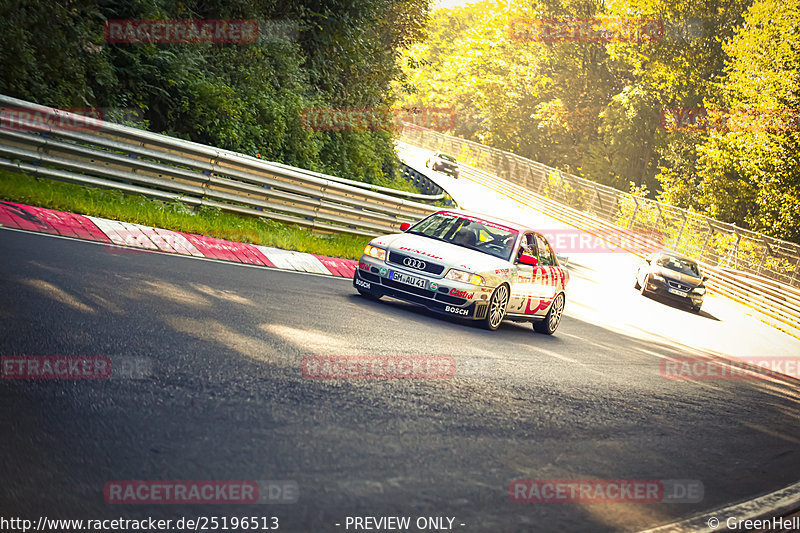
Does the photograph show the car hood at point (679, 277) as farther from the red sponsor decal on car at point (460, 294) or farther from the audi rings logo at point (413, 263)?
the audi rings logo at point (413, 263)

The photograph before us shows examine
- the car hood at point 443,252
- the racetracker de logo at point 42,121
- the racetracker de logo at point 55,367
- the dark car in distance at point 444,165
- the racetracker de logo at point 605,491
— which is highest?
the dark car in distance at point 444,165

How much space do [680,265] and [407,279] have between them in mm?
18898

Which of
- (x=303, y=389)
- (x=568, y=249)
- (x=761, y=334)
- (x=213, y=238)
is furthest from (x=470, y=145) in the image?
(x=303, y=389)

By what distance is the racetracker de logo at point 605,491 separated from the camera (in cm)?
460

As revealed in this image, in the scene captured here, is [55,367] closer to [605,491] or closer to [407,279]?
[605,491]

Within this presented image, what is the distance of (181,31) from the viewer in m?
17.4

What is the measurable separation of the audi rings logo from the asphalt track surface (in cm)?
65

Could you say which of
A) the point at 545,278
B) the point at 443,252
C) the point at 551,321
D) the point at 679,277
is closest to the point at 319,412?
the point at 443,252

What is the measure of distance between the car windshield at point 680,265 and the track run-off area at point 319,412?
15918mm

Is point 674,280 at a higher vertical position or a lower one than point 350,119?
A: lower

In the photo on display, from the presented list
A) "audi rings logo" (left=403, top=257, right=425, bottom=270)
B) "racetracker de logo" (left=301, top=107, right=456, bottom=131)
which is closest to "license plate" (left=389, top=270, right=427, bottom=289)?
"audi rings logo" (left=403, top=257, right=425, bottom=270)

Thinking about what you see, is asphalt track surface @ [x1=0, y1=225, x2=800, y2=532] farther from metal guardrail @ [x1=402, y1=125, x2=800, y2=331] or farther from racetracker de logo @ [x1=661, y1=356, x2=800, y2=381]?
metal guardrail @ [x1=402, y1=125, x2=800, y2=331]

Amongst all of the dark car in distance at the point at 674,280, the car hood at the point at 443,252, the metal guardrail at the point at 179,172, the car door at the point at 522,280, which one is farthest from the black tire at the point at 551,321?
the dark car in distance at the point at 674,280

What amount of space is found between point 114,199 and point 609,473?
877 centimetres
